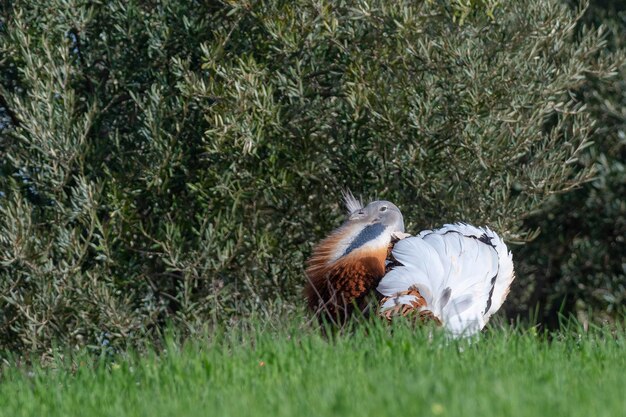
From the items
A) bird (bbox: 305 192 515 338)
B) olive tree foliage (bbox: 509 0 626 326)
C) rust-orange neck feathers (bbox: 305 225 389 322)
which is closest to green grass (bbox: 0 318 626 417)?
bird (bbox: 305 192 515 338)

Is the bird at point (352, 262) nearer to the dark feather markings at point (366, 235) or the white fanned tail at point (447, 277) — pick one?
the dark feather markings at point (366, 235)

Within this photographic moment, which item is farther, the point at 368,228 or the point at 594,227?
the point at 594,227

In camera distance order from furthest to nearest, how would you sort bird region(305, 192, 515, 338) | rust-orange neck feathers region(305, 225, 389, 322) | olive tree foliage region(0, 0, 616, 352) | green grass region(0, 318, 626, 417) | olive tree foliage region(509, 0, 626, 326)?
1. olive tree foliage region(509, 0, 626, 326)
2. olive tree foliage region(0, 0, 616, 352)
3. rust-orange neck feathers region(305, 225, 389, 322)
4. bird region(305, 192, 515, 338)
5. green grass region(0, 318, 626, 417)

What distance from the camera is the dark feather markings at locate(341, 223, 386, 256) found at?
27.7 feet

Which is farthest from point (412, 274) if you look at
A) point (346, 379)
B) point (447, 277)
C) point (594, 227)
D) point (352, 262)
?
point (594, 227)

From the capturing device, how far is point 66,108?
961cm

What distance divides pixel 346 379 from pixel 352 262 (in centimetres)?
238

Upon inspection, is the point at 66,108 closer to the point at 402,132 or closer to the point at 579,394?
the point at 402,132

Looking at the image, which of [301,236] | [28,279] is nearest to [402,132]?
[301,236]

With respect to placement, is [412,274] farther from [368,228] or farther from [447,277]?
[368,228]

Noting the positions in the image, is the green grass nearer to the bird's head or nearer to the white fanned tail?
the white fanned tail

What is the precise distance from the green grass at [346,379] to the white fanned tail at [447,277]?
493mm

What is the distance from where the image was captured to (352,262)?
8.23 m

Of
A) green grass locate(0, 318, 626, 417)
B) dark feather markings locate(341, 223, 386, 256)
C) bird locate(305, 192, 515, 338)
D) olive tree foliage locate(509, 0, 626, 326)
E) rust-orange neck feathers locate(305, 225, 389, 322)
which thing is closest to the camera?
green grass locate(0, 318, 626, 417)
